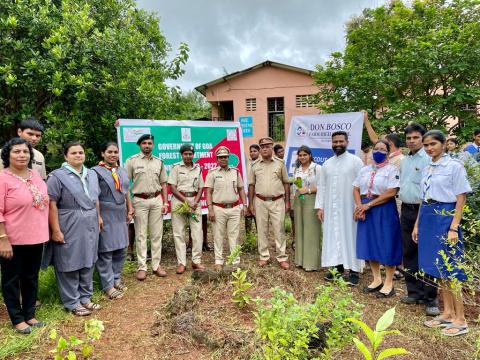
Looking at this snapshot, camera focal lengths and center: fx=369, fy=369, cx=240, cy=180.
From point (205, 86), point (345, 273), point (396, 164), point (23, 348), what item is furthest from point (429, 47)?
point (205, 86)

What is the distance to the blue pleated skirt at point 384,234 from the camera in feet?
13.9

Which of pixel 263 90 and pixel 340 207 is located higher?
pixel 263 90

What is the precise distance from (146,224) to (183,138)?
65.0 inches

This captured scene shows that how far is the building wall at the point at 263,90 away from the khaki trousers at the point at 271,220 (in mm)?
11753

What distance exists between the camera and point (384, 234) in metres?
4.24

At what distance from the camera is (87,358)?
9.80 feet

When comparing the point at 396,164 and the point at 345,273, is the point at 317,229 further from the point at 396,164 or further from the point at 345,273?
the point at 396,164

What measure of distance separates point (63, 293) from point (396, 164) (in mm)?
3881

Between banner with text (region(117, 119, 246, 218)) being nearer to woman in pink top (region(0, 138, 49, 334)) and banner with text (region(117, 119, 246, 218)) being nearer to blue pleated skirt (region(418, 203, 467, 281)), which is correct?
woman in pink top (region(0, 138, 49, 334))

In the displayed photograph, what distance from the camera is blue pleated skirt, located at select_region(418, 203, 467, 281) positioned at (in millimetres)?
3348

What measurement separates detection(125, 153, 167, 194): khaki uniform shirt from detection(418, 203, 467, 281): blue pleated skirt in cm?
321

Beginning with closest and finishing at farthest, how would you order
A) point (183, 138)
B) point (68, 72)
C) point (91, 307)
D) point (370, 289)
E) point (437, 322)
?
point (437, 322)
point (91, 307)
point (370, 289)
point (68, 72)
point (183, 138)

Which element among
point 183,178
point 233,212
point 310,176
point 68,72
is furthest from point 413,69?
point 68,72

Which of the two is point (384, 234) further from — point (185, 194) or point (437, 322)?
point (185, 194)
